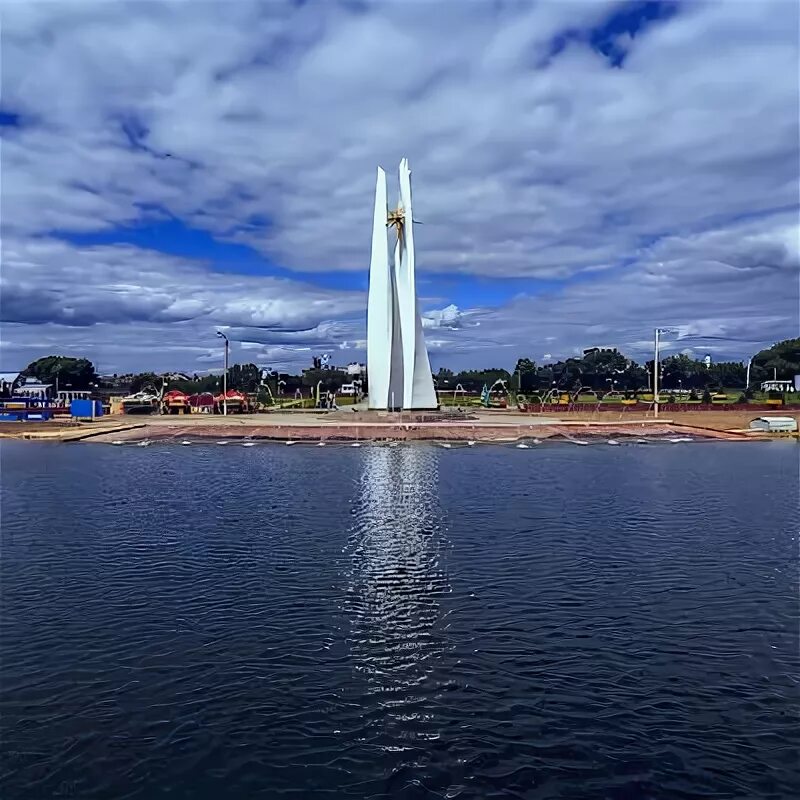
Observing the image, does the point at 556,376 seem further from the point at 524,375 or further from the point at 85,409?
the point at 85,409

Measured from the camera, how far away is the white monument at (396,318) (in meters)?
53.2

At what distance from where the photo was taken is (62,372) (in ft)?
345

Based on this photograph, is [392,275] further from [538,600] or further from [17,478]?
[538,600]

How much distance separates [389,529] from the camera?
18062mm

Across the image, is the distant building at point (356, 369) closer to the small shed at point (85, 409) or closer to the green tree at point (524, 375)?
the green tree at point (524, 375)

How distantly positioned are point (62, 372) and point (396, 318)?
230 feet

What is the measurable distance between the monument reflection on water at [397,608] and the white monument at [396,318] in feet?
102

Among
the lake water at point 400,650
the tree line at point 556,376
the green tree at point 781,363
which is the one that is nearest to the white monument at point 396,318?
the lake water at point 400,650

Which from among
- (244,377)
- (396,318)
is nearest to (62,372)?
(244,377)

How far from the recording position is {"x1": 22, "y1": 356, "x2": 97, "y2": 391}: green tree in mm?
105062

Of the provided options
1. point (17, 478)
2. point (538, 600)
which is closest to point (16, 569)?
point (538, 600)

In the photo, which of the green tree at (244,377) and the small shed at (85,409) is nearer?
the small shed at (85,409)

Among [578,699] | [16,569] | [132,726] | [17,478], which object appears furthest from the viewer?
[17,478]

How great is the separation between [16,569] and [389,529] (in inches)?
320
